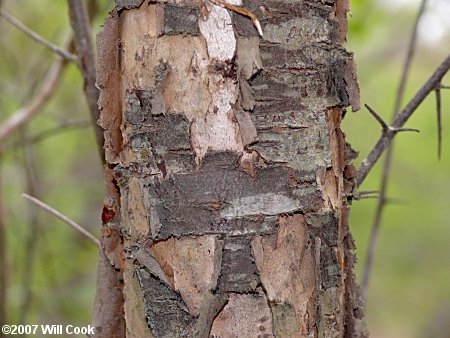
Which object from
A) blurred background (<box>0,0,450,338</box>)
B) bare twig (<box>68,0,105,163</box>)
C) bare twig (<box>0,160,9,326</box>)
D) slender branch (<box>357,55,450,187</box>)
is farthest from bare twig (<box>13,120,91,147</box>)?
slender branch (<box>357,55,450,187</box>)

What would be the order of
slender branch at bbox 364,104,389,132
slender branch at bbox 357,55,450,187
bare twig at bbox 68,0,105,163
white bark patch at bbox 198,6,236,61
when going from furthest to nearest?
bare twig at bbox 68,0,105,163 < slender branch at bbox 357,55,450,187 < slender branch at bbox 364,104,389,132 < white bark patch at bbox 198,6,236,61

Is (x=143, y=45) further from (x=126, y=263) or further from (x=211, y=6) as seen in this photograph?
(x=126, y=263)

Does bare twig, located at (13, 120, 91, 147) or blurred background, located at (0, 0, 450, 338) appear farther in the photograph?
blurred background, located at (0, 0, 450, 338)

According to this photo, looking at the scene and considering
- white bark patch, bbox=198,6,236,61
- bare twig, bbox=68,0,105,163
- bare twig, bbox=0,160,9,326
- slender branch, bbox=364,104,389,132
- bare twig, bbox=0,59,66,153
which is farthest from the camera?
bare twig, bbox=0,160,9,326

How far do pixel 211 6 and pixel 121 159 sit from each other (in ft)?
0.84

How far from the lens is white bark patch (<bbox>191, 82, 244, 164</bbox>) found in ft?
2.67

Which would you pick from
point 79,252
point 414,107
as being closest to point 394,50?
point 79,252

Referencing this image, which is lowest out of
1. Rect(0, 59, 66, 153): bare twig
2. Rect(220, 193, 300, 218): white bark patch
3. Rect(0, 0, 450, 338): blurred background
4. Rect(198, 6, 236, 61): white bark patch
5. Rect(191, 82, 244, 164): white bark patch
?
Rect(220, 193, 300, 218): white bark patch

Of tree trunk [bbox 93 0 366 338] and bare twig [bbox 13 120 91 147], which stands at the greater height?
bare twig [bbox 13 120 91 147]

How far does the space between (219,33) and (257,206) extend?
243 mm

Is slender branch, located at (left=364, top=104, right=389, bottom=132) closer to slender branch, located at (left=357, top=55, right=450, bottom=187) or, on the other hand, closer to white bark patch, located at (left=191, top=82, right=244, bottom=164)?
slender branch, located at (left=357, top=55, right=450, bottom=187)

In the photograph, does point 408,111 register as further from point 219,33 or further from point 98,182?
point 98,182

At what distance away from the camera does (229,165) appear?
818 millimetres

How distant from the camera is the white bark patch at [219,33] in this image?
2.66 ft
